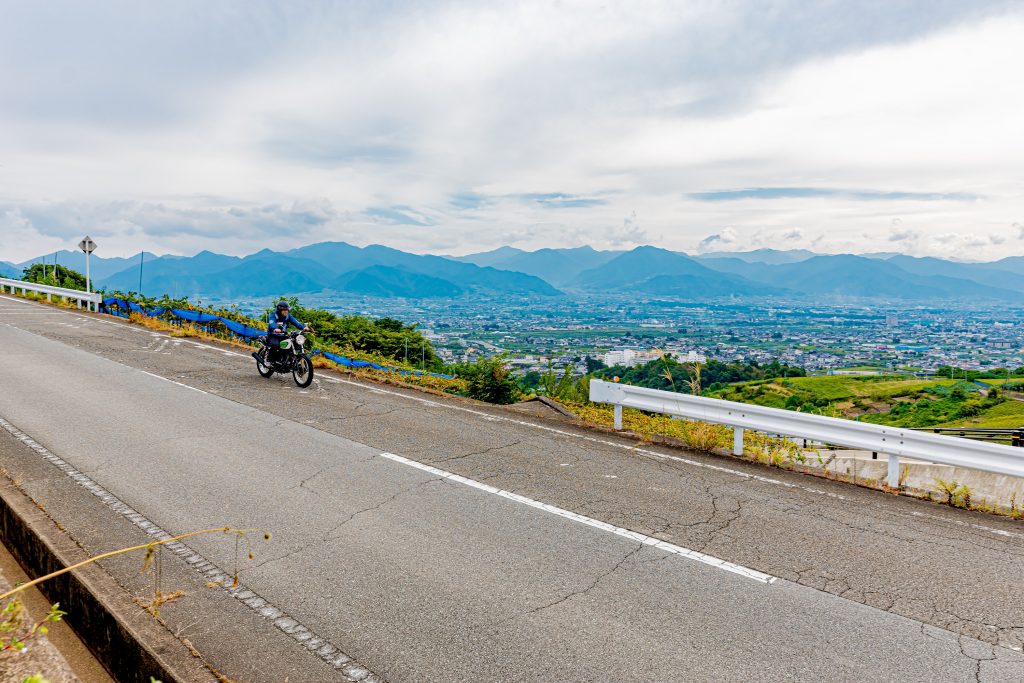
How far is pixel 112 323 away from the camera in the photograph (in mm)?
21391

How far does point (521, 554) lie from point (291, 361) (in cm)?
913

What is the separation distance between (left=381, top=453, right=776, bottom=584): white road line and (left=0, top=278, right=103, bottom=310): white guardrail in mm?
22882

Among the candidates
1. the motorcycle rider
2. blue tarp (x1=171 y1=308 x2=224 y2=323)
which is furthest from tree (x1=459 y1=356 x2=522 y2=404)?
blue tarp (x1=171 y1=308 x2=224 y2=323)

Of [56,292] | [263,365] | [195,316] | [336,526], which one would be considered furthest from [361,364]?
[56,292]

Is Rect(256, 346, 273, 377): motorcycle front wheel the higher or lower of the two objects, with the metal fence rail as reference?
higher

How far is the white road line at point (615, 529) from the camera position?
4.69 meters

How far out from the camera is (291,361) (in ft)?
42.1

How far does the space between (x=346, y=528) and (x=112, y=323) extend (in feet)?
65.2

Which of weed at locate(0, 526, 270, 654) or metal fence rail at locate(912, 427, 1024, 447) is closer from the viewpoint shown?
weed at locate(0, 526, 270, 654)

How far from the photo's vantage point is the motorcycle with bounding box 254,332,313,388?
40.3 feet

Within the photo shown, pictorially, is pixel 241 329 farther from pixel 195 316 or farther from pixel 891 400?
pixel 891 400

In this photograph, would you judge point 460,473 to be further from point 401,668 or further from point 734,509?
point 401,668

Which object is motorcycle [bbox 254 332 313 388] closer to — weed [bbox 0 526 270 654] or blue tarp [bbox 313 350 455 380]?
blue tarp [bbox 313 350 455 380]

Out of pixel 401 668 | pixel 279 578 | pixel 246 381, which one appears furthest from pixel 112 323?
pixel 401 668
